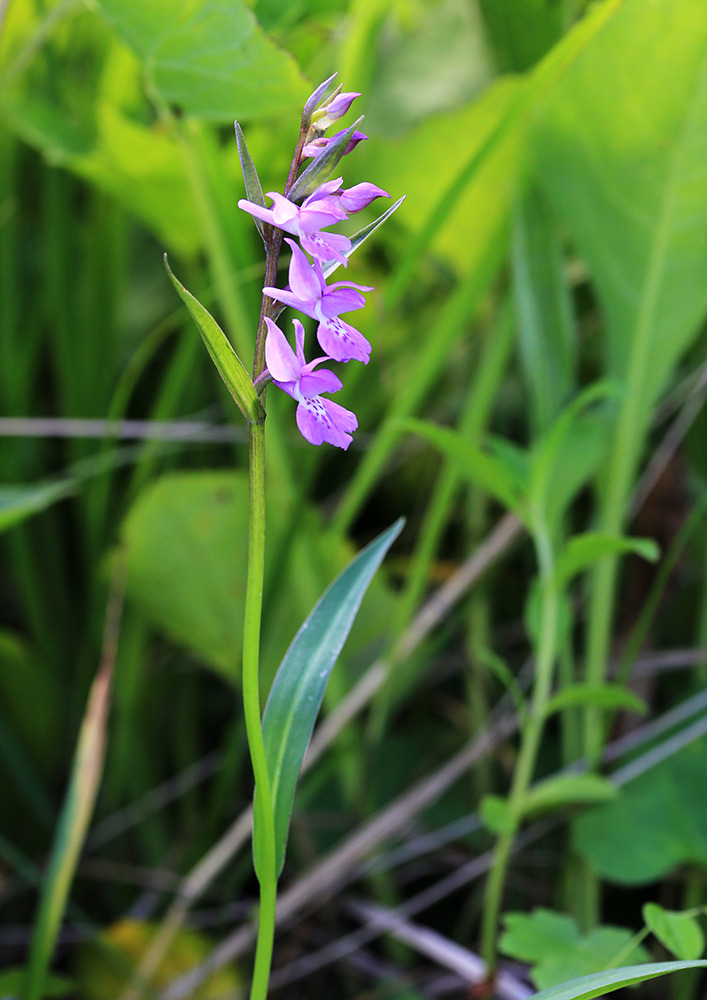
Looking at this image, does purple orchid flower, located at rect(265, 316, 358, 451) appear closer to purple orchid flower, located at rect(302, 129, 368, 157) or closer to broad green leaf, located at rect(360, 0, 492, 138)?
purple orchid flower, located at rect(302, 129, 368, 157)

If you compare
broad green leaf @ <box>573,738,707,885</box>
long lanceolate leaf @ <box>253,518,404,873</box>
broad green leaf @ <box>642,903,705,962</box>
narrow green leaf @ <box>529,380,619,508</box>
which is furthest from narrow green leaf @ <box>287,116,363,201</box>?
broad green leaf @ <box>573,738,707,885</box>

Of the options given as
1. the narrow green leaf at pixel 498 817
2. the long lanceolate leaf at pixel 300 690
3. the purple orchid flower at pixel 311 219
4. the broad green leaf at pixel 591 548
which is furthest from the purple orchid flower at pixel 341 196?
the narrow green leaf at pixel 498 817

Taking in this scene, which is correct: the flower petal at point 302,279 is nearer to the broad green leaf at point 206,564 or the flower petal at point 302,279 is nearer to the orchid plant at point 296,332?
the orchid plant at point 296,332

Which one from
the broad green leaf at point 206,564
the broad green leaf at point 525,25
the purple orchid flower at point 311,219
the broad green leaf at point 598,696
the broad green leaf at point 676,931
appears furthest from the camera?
the broad green leaf at point 206,564

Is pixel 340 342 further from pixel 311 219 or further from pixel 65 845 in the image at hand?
pixel 65 845

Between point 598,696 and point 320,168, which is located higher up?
point 320,168

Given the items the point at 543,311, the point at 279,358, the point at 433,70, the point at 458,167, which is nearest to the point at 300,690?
the point at 279,358
